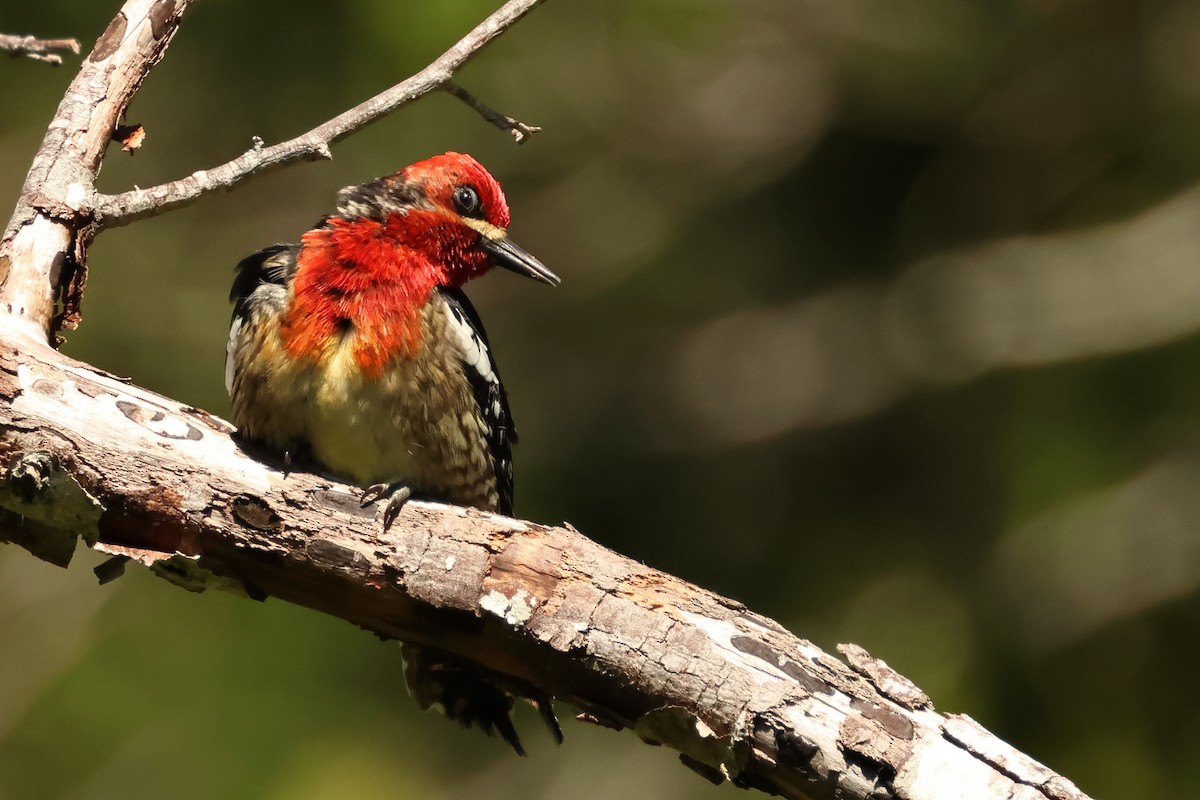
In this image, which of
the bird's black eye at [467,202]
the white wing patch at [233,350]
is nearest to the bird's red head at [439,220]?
the bird's black eye at [467,202]

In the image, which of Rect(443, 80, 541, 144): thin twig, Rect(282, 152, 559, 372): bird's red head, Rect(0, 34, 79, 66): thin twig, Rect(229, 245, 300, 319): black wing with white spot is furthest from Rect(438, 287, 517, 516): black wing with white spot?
Rect(0, 34, 79, 66): thin twig

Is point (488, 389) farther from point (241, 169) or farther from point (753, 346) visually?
point (753, 346)

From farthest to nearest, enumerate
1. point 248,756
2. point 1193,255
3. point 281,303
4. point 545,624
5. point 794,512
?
1. point 794,512
2. point 1193,255
3. point 248,756
4. point 281,303
5. point 545,624

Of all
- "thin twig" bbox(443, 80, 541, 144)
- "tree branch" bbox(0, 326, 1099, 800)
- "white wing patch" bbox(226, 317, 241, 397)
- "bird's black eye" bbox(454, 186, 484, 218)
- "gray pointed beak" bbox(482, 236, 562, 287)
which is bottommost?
"tree branch" bbox(0, 326, 1099, 800)

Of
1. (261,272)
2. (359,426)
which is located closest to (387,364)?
(359,426)

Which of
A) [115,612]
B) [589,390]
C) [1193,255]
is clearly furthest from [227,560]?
[1193,255]

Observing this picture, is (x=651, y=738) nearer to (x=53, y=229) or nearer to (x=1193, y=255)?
(x=53, y=229)

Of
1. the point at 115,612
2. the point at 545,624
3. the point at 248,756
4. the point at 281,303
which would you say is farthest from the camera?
the point at 115,612

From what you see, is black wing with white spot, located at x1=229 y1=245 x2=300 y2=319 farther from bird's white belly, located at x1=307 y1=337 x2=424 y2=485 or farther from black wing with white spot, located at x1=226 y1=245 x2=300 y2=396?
bird's white belly, located at x1=307 y1=337 x2=424 y2=485

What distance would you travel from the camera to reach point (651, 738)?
320 cm

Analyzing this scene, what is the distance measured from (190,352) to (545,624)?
4.12m

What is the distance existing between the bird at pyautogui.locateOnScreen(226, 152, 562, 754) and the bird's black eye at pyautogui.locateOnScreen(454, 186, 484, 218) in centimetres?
2

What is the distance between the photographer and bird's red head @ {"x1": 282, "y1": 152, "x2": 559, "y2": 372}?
3.95 metres

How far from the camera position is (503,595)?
10.5ft
